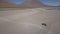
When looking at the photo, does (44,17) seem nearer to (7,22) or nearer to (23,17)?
(23,17)

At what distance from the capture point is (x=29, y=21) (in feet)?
4.45

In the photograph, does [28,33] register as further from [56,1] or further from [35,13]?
[56,1]

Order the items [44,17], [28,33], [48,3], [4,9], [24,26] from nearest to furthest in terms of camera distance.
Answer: [28,33] < [24,26] < [44,17] < [4,9] < [48,3]

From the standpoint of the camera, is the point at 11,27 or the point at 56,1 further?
the point at 56,1

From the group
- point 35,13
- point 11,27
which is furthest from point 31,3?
point 11,27

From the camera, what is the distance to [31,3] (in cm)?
169

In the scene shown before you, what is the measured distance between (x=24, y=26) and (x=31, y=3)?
53 centimetres

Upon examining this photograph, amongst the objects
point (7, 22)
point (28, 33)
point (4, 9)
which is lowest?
point (28, 33)

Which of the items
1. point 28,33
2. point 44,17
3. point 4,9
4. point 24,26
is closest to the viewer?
point 28,33

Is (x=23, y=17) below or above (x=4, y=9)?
below

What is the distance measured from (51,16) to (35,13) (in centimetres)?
21

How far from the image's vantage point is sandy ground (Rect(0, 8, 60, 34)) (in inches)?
47.1

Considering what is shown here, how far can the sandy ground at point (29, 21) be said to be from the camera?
1197 millimetres

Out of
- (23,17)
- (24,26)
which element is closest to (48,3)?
(23,17)
